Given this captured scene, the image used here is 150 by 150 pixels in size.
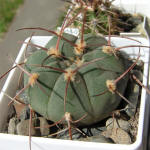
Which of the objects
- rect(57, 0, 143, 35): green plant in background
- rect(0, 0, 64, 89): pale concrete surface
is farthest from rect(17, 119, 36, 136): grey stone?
rect(0, 0, 64, 89): pale concrete surface

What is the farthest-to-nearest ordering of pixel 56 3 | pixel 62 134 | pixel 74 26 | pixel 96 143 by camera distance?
pixel 56 3
pixel 74 26
pixel 62 134
pixel 96 143

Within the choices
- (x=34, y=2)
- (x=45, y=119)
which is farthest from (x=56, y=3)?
(x=45, y=119)

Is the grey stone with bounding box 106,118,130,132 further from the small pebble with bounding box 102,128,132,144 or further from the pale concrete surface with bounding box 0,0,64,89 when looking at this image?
the pale concrete surface with bounding box 0,0,64,89

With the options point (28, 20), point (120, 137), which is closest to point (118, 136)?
point (120, 137)

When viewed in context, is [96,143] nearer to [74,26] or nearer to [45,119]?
[45,119]

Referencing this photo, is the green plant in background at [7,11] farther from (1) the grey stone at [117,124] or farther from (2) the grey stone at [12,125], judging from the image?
(1) the grey stone at [117,124]

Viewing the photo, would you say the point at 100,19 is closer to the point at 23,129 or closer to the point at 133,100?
the point at 133,100

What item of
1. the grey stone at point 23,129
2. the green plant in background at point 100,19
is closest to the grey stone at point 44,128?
the grey stone at point 23,129
